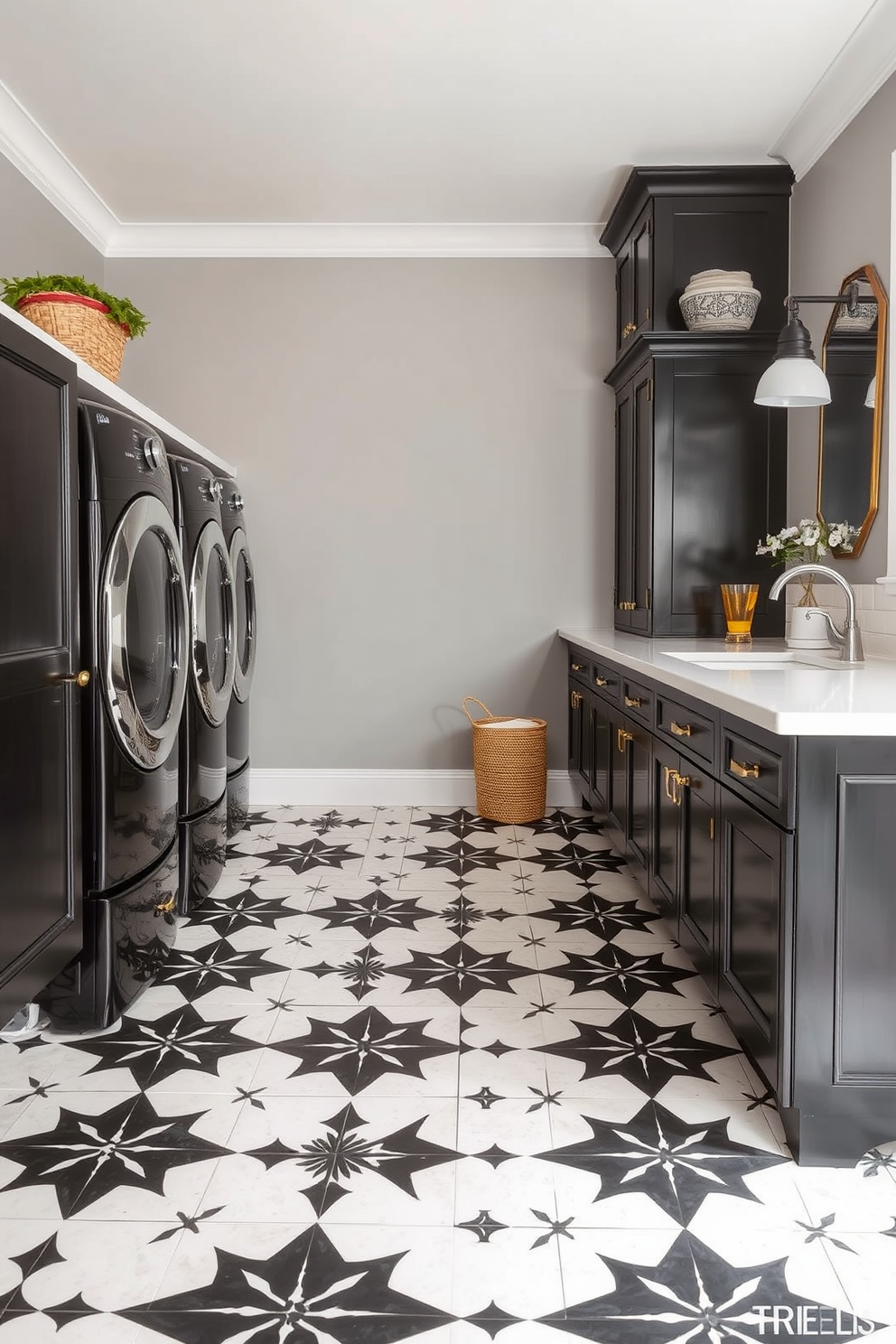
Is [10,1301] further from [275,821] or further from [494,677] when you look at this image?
[494,677]

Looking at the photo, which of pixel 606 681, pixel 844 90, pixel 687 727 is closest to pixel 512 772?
pixel 606 681

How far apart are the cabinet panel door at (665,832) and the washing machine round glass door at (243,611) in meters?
1.68

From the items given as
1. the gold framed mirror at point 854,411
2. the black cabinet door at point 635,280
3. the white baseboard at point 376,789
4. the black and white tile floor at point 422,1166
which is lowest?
the black and white tile floor at point 422,1166

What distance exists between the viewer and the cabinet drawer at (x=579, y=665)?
3779mm

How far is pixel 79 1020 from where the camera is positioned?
2152mm

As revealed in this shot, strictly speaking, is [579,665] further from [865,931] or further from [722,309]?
[865,931]

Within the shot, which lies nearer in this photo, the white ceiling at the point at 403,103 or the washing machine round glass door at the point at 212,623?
the white ceiling at the point at 403,103

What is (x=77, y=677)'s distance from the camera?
6.38 ft

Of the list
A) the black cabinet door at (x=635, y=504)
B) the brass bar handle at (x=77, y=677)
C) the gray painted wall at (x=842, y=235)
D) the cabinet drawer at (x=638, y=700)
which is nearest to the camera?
the brass bar handle at (x=77, y=677)

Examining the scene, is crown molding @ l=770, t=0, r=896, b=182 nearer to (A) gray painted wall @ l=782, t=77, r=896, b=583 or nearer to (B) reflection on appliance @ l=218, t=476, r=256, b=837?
(A) gray painted wall @ l=782, t=77, r=896, b=583

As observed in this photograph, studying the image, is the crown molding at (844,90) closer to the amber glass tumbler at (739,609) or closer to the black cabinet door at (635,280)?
the black cabinet door at (635,280)

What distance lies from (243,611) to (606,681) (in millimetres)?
1448

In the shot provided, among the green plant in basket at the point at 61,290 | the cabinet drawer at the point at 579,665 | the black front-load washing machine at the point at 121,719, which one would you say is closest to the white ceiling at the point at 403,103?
the green plant in basket at the point at 61,290

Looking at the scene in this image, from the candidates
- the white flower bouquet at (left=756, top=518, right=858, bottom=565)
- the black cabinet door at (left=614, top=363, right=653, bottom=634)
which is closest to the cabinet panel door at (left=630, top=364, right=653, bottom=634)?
the black cabinet door at (left=614, top=363, right=653, bottom=634)
